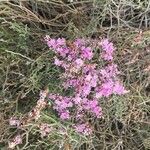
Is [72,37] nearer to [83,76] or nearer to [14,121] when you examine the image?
[83,76]

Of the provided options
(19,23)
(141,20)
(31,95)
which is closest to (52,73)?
(31,95)

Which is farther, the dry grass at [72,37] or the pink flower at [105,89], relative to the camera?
the dry grass at [72,37]

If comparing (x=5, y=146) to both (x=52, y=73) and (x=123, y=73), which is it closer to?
(x=52, y=73)

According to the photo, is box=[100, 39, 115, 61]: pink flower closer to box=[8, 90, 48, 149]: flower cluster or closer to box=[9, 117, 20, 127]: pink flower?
box=[8, 90, 48, 149]: flower cluster

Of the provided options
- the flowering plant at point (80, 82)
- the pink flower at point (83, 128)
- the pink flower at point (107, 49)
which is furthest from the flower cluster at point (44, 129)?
the pink flower at point (107, 49)

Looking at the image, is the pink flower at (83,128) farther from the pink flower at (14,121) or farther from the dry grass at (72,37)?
the pink flower at (14,121)

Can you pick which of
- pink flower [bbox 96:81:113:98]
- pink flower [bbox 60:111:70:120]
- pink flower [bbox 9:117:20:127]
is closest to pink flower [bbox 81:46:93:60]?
pink flower [bbox 96:81:113:98]
